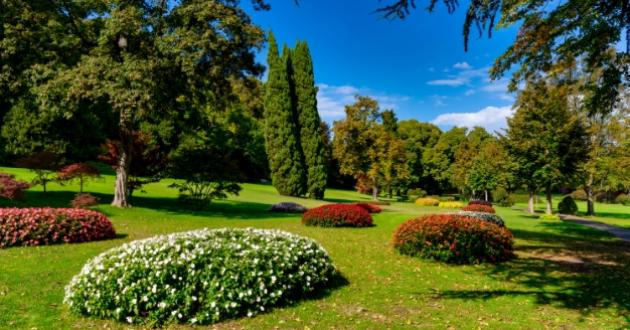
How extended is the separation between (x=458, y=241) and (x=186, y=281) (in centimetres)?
796

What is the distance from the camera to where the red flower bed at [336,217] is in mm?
19391

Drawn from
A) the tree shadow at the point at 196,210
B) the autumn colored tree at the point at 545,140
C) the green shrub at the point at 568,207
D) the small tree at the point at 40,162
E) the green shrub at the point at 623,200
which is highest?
the autumn colored tree at the point at 545,140

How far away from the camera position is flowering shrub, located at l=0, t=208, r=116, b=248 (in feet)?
39.1

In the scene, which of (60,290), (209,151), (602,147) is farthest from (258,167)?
(60,290)

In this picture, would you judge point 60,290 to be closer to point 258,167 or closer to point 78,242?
point 78,242

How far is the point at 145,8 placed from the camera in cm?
2005

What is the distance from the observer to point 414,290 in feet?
28.7

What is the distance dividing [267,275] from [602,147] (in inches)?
1407

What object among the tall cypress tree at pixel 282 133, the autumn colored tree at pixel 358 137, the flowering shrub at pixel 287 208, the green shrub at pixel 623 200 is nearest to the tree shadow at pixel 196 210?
the flowering shrub at pixel 287 208

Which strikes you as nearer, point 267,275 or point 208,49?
point 267,275

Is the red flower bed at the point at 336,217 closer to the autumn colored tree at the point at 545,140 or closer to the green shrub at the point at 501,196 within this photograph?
the autumn colored tree at the point at 545,140

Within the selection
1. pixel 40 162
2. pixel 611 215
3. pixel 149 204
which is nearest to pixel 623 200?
pixel 611 215

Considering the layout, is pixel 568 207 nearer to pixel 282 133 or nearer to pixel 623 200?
pixel 282 133

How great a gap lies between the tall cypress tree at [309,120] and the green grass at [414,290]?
25.8 meters
